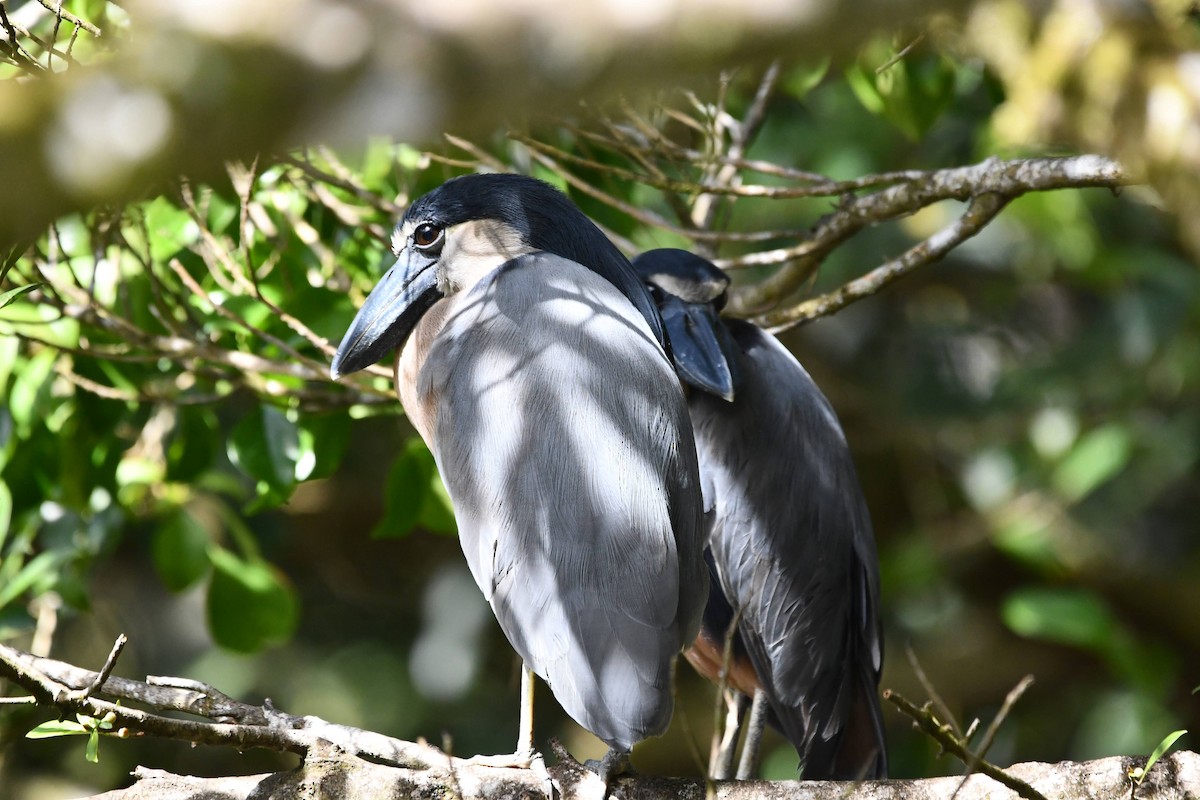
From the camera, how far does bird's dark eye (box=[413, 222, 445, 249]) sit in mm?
2725

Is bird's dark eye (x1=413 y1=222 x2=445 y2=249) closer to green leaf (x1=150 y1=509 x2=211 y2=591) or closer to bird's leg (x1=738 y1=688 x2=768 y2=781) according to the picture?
green leaf (x1=150 y1=509 x2=211 y2=591)

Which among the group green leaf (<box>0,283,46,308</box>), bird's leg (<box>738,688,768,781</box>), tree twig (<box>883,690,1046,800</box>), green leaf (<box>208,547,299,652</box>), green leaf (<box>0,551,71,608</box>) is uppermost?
green leaf (<box>0,283,46,308</box>)

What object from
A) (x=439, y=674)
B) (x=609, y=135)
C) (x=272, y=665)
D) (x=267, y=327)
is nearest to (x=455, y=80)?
(x=267, y=327)

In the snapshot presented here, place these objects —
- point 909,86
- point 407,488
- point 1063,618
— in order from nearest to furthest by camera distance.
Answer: point 909,86
point 407,488
point 1063,618

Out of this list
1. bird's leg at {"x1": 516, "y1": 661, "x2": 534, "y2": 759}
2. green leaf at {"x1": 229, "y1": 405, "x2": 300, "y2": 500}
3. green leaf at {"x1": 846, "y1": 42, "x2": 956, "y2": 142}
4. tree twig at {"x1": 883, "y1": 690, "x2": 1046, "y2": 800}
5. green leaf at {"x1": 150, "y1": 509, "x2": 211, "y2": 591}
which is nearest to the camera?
tree twig at {"x1": 883, "y1": 690, "x2": 1046, "y2": 800}

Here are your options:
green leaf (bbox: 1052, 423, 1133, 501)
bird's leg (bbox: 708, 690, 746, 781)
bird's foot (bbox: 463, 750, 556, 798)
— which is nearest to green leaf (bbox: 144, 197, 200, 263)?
bird's foot (bbox: 463, 750, 556, 798)

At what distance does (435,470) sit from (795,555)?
0.89m

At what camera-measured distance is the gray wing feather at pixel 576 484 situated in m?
2.08

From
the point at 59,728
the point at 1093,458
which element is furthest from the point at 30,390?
the point at 1093,458

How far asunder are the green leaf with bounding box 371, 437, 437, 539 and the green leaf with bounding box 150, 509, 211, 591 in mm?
517

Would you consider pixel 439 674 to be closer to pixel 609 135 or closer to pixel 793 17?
pixel 609 135

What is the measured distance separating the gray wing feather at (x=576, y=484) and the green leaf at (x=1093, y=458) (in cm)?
239

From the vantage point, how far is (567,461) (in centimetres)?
221

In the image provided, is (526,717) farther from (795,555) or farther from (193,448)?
(193,448)
